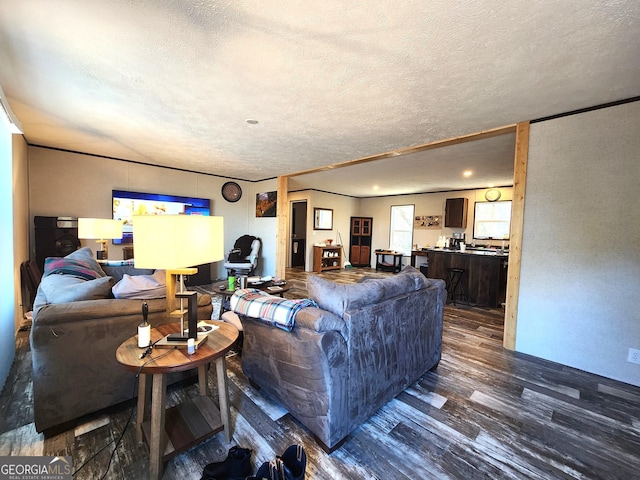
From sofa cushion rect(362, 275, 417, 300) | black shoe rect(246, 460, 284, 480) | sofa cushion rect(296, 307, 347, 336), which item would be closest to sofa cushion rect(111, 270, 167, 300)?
sofa cushion rect(296, 307, 347, 336)

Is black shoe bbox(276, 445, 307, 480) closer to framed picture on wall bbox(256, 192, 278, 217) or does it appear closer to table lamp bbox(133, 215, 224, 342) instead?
table lamp bbox(133, 215, 224, 342)

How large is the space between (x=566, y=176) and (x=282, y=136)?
3.01 metres

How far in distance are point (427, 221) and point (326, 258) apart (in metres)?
3.18

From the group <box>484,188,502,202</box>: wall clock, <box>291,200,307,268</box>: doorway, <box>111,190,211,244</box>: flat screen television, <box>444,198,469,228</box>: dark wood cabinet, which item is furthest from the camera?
<box>291,200,307,268</box>: doorway

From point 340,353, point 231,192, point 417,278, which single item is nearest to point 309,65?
point 417,278

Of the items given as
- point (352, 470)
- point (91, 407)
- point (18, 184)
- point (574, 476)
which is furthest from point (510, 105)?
point (18, 184)

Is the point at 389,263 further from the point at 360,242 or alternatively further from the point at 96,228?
the point at 96,228

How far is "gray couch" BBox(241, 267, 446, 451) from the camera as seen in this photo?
1.50 m

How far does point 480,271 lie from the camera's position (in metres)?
4.60

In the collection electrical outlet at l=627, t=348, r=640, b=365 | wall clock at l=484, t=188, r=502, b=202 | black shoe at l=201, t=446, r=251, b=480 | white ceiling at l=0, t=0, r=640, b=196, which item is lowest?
black shoe at l=201, t=446, r=251, b=480

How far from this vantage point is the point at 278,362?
175 centimetres

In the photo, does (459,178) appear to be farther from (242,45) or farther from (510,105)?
(242,45)

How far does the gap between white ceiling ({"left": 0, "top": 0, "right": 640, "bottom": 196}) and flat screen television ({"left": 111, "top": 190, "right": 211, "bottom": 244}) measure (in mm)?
1409

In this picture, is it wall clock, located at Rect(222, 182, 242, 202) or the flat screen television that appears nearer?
the flat screen television
